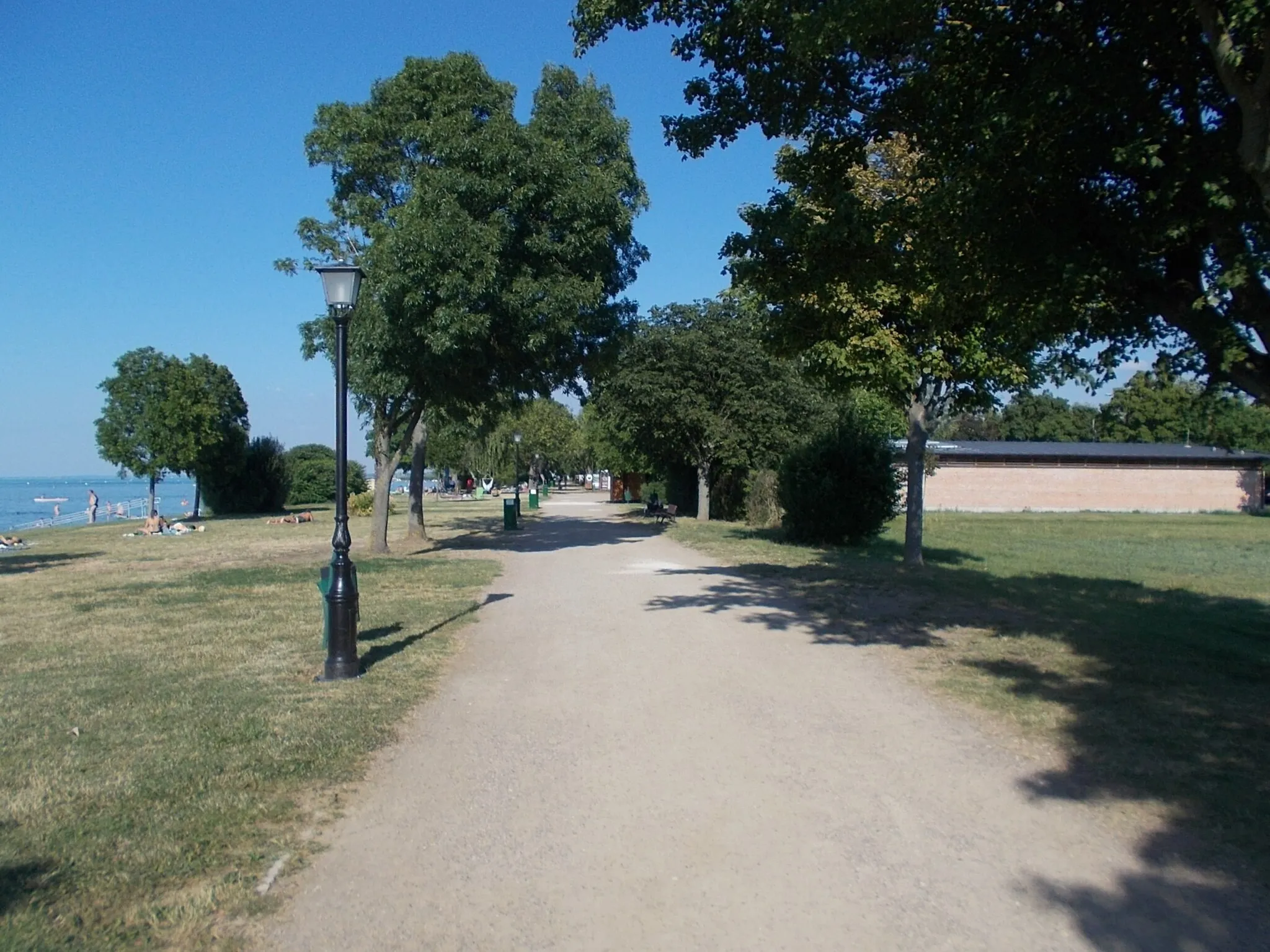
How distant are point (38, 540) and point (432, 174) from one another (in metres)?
21.1

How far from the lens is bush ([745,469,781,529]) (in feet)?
92.0

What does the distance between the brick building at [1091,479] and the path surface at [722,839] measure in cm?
4034

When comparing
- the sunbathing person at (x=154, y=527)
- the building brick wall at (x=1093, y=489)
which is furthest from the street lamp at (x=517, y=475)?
the building brick wall at (x=1093, y=489)

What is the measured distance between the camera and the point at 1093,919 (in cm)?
400

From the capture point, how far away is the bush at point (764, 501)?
28031 mm

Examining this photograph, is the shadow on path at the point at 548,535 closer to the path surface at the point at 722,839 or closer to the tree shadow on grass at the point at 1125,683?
the tree shadow on grass at the point at 1125,683

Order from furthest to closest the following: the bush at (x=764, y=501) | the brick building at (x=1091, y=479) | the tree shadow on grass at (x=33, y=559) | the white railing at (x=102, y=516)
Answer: the brick building at (x=1091, y=479) → the white railing at (x=102, y=516) → the bush at (x=764, y=501) → the tree shadow on grass at (x=33, y=559)

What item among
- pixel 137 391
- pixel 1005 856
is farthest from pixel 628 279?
pixel 137 391

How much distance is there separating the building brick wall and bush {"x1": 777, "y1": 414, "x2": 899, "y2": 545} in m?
25.8

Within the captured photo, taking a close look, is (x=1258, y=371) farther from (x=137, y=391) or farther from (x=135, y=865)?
(x=137, y=391)

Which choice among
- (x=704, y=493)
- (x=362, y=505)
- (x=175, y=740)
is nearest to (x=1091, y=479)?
(x=704, y=493)

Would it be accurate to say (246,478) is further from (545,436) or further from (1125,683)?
(1125,683)

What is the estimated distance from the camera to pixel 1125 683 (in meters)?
8.13

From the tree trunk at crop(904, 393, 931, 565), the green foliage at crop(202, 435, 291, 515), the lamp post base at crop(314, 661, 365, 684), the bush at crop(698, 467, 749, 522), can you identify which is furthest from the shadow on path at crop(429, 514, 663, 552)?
the green foliage at crop(202, 435, 291, 515)
